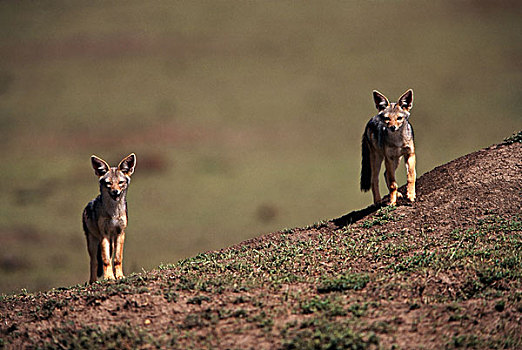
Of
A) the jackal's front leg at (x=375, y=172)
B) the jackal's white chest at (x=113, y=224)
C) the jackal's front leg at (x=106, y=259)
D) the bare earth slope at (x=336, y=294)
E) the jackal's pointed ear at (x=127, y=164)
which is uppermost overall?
A: the jackal's pointed ear at (x=127, y=164)

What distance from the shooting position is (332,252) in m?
10.2

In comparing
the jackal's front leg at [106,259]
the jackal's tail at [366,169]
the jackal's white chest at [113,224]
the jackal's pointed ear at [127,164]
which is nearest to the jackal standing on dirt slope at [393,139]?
the jackal's tail at [366,169]

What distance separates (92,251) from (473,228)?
6269 millimetres

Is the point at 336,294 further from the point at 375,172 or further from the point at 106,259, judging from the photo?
the point at 375,172

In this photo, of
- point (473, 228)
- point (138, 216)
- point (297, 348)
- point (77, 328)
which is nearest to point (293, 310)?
point (297, 348)

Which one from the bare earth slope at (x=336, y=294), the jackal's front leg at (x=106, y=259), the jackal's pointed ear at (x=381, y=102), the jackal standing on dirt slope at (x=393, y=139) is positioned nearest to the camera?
the bare earth slope at (x=336, y=294)

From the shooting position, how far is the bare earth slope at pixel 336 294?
7484 mm

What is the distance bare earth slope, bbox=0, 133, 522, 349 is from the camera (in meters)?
7.48

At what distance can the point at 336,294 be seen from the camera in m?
8.40

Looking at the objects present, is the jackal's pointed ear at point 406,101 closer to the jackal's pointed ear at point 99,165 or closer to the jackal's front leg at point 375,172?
the jackal's front leg at point 375,172

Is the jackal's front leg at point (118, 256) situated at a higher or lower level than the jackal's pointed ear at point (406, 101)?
lower

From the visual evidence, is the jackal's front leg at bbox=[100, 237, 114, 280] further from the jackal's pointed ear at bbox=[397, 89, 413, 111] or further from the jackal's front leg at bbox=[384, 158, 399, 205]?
the jackal's pointed ear at bbox=[397, 89, 413, 111]

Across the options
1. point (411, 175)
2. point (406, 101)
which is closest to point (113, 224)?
point (411, 175)

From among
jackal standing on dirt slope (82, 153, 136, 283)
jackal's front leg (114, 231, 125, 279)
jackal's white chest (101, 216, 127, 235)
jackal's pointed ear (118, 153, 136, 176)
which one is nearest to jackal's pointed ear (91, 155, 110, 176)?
jackal standing on dirt slope (82, 153, 136, 283)
